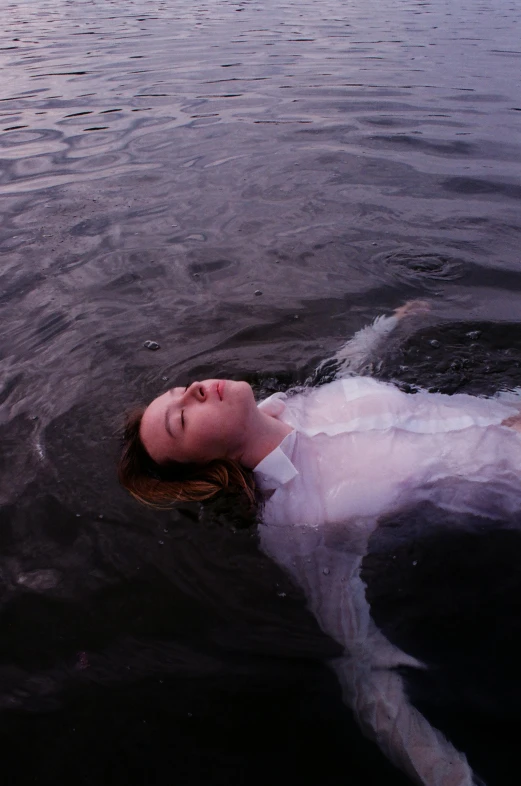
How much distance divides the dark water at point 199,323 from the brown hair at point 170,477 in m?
0.14

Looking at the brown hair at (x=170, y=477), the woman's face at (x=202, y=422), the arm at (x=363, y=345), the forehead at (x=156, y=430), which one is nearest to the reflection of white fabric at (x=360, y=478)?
the brown hair at (x=170, y=477)

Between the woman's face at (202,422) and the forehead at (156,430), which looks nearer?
the woman's face at (202,422)

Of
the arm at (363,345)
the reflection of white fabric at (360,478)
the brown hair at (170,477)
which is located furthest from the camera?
the arm at (363,345)

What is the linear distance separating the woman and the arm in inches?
38.3

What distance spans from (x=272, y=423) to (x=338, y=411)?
1.57ft

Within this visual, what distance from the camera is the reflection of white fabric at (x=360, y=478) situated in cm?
350

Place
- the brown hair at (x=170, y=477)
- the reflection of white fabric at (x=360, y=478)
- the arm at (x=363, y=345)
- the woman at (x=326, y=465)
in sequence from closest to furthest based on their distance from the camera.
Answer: the reflection of white fabric at (x=360, y=478) → the woman at (x=326, y=465) → the brown hair at (x=170, y=477) → the arm at (x=363, y=345)

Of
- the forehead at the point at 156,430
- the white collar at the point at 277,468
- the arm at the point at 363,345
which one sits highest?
the forehead at the point at 156,430

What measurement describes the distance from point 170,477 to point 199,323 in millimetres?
2044

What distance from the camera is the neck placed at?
3928mm

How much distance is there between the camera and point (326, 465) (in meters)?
3.91

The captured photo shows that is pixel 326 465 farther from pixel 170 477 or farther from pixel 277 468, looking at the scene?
pixel 170 477

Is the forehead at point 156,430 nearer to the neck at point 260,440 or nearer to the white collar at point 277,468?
the neck at point 260,440

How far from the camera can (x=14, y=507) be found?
400 centimetres
